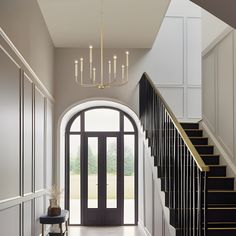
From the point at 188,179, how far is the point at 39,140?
2974 millimetres

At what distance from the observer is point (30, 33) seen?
19.3 feet

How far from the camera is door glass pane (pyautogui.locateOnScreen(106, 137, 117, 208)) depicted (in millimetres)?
10438

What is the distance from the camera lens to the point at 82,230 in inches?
381

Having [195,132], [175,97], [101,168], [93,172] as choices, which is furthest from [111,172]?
[195,132]

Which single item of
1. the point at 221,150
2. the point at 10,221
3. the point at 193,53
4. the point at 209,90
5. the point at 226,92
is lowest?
the point at 10,221

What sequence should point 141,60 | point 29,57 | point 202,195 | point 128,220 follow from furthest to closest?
point 128,220 < point 141,60 < point 29,57 < point 202,195

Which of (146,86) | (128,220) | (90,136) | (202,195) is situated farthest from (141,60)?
(202,195)

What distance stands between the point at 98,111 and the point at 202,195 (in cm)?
661

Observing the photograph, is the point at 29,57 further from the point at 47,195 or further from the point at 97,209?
the point at 97,209

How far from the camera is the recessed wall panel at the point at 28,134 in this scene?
543 cm

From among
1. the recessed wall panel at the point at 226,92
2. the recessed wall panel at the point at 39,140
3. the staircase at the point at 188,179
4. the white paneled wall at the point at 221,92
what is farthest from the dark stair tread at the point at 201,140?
the recessed wall panel at the point at 39,140

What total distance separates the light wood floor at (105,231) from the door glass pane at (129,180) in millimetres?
452

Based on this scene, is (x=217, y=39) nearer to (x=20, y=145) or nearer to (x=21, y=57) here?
(x=21, y=57)

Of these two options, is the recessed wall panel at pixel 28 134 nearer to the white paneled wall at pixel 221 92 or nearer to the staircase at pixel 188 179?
the staircase at pixel 188 179
